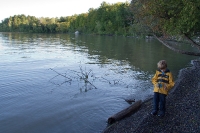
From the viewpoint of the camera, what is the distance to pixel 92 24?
132375 mm

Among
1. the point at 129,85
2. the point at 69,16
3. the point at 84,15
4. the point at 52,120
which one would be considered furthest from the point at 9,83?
the point at 69,16

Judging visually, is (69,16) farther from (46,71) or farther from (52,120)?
(52,120)

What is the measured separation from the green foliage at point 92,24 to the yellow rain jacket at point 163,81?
283 feet

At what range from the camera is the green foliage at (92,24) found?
344 feet

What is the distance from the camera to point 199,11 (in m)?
9.38

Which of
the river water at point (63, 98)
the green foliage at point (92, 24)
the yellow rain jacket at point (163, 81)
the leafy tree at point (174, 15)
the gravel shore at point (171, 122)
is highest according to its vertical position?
the green foliage at point (92, 24)

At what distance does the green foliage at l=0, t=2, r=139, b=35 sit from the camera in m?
105

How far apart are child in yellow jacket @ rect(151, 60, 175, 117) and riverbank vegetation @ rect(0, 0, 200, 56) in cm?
279

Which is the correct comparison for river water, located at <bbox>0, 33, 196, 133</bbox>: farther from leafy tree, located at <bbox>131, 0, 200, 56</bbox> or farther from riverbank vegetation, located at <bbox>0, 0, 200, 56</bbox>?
leafy tree, located at <bbox>131, 0, 200, 56</bbox>

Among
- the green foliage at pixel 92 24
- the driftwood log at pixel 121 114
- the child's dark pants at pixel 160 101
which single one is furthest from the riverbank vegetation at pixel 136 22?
the driftwood log at pixel 121 114

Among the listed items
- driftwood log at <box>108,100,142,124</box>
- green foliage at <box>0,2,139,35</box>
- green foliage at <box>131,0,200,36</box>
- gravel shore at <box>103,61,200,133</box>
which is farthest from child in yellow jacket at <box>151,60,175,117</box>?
green foliage at <box>0,2,139,35</box>

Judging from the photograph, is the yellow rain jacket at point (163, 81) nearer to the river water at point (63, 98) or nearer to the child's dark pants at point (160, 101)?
the child's dark pants at point (160, 101)

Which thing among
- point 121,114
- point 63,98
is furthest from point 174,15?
point 63,98

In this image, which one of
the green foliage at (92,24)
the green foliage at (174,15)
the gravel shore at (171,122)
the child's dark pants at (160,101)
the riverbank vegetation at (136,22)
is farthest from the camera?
the green foliage at (92,24)
